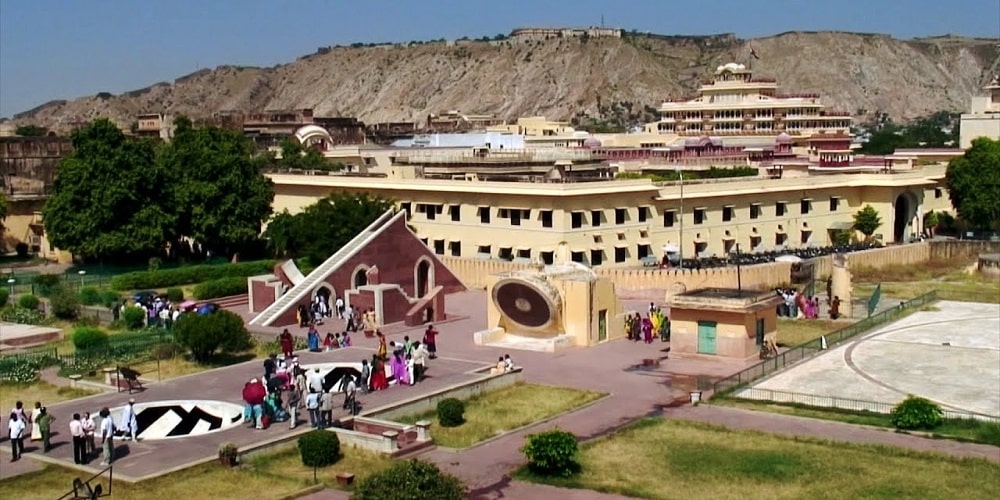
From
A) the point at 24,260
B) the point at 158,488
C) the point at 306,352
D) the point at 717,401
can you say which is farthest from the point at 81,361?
the point at 24,260

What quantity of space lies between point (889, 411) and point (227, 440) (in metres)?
13.2

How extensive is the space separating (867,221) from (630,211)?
14.2m

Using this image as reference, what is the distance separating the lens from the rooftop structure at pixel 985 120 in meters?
69.2

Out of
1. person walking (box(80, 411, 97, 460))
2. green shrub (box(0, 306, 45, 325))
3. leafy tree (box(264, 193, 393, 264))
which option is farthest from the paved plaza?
green shrub (box(0, 306, 45, 325))

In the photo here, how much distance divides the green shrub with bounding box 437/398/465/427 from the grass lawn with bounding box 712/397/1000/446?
18.6 feet

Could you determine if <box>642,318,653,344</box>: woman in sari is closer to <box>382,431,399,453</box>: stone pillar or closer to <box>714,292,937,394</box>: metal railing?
Result: <box>714,292,937,394</box>: metal railing

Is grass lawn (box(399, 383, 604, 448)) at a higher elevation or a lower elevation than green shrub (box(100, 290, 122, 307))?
lower

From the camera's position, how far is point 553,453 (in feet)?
60.1

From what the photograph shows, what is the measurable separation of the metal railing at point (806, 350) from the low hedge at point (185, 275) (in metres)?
22.0

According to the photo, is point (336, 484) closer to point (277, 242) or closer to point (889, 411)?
point (889, 411)

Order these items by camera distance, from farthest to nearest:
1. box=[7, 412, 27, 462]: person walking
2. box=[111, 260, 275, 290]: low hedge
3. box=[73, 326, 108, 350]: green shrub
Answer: box=[111, 260, 275, 290]: low hedge
box=[73, 326, 108, 350]: green shrub
box=[7, 412, 27, 462]: person walking

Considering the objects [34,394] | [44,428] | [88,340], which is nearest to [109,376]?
[34,394]

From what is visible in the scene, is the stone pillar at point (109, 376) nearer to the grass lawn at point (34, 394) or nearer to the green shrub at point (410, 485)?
the grass lawn at point (34, 394)

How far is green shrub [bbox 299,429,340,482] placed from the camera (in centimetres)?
1920
